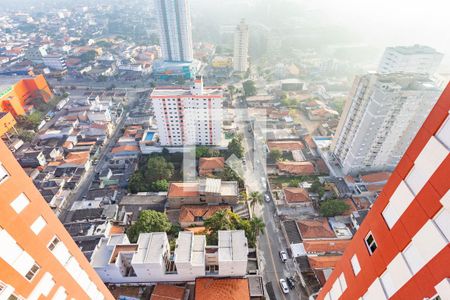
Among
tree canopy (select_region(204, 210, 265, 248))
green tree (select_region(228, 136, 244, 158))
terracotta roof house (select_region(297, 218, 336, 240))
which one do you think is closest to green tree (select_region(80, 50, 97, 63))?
green tree (select_region(228, 136, 244, 158))

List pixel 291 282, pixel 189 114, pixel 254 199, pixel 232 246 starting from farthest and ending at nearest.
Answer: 1. pixel 189 114
2. pixel 254 199
3. pixel 291 282
4. pixel 232 246

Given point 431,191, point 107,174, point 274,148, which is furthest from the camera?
point 274,148

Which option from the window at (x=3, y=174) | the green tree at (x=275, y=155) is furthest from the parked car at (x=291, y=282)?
the window at (x=3, y=174)

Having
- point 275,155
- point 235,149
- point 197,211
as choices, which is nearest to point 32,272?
point 197,211

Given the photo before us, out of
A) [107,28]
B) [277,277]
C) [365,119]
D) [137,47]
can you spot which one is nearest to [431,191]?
[277,277]

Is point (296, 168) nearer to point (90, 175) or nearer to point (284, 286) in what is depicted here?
point (284, 286)

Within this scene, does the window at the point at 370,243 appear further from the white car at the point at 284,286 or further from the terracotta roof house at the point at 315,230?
the terracotta roof house at the point at 315,230

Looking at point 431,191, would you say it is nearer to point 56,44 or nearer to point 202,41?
point 202,41
